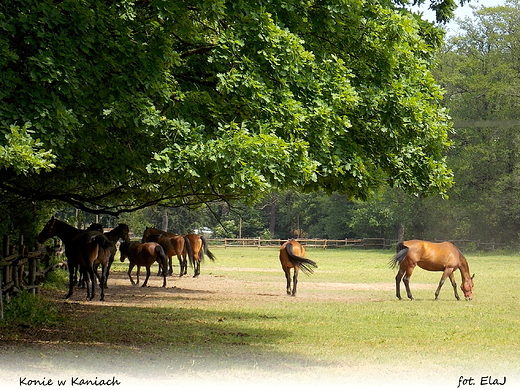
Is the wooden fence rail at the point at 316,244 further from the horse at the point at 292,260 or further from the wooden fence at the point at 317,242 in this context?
the horse at the point at 292,260

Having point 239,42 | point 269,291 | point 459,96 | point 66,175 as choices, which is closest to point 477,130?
point 459,96

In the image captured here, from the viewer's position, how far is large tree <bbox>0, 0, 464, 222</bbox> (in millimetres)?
9562

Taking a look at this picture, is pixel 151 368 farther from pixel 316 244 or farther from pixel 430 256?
pixel 316 244

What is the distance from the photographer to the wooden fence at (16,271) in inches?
619

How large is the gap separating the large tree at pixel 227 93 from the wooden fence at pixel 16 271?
4.36m

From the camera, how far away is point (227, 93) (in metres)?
10.7

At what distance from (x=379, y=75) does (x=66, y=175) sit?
7.42 m

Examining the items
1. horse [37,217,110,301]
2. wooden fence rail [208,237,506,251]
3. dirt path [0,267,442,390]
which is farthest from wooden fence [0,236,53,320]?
wooden fence rail [208,237,506,251]

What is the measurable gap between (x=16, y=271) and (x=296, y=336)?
6.66 metres

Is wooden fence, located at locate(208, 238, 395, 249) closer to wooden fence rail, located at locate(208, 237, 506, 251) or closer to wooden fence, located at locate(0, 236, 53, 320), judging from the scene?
wooden fence rail, located at locate(208, 237, 506, 251)

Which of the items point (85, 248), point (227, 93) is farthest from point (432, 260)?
point (227, 93)

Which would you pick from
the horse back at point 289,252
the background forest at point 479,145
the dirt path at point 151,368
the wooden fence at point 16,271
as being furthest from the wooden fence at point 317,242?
the dirt path at point 151,368

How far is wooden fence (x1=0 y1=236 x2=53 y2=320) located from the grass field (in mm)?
1043

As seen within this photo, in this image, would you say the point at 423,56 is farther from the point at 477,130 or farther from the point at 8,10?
the point at 477,130
